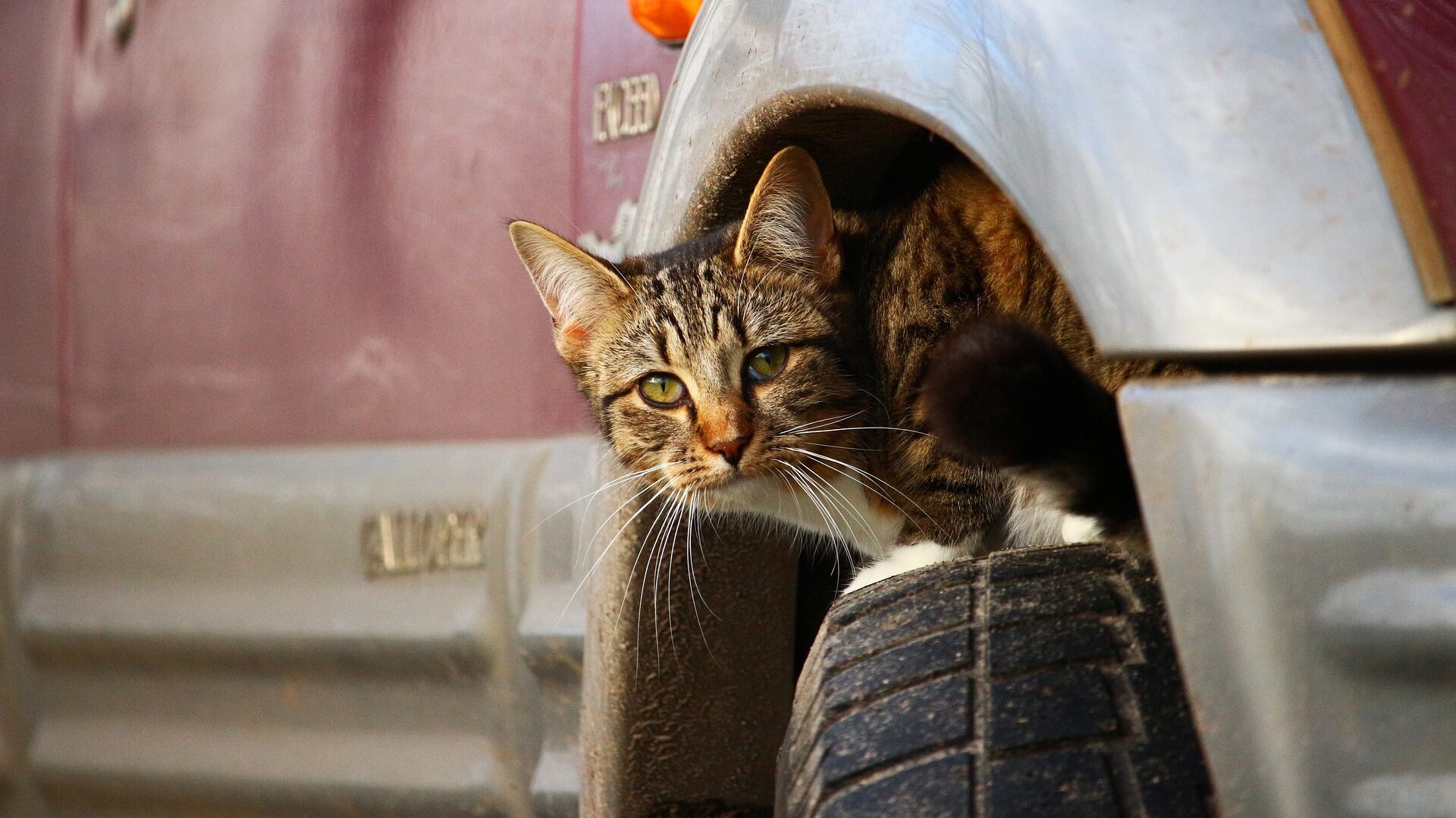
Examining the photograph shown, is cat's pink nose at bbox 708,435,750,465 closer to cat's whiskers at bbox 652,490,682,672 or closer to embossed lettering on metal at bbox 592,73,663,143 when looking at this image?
cat's whiskers at bbox 652,490,682,672

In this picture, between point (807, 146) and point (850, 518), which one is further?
point (850, 518)

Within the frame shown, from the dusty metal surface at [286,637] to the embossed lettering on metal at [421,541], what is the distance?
1 centimetres

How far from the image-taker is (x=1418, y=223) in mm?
861

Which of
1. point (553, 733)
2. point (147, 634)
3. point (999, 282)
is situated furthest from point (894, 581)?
point (147, 634)

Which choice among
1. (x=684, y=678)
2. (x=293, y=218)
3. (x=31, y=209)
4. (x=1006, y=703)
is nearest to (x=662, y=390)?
(x=684, y=678)

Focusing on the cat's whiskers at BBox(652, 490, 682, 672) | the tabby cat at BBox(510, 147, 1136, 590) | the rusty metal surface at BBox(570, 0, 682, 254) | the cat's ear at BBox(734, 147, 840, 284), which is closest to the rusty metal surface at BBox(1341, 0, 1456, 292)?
the tabby cat at BBox(510, 147, 1136, 590)

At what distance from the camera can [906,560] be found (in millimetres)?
1839

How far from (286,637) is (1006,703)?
1721 mm

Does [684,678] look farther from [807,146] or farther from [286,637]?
[286,637]

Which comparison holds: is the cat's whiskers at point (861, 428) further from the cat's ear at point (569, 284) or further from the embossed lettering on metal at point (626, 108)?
the embossed lettering on metal at point (626, 108)

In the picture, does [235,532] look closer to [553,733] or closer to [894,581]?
[553,733]

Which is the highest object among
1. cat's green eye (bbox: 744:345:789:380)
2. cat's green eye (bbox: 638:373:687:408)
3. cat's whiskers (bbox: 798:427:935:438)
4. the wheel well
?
the wheel well

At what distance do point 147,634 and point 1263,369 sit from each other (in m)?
2.36

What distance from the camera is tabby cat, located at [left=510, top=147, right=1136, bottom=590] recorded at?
175 cm
